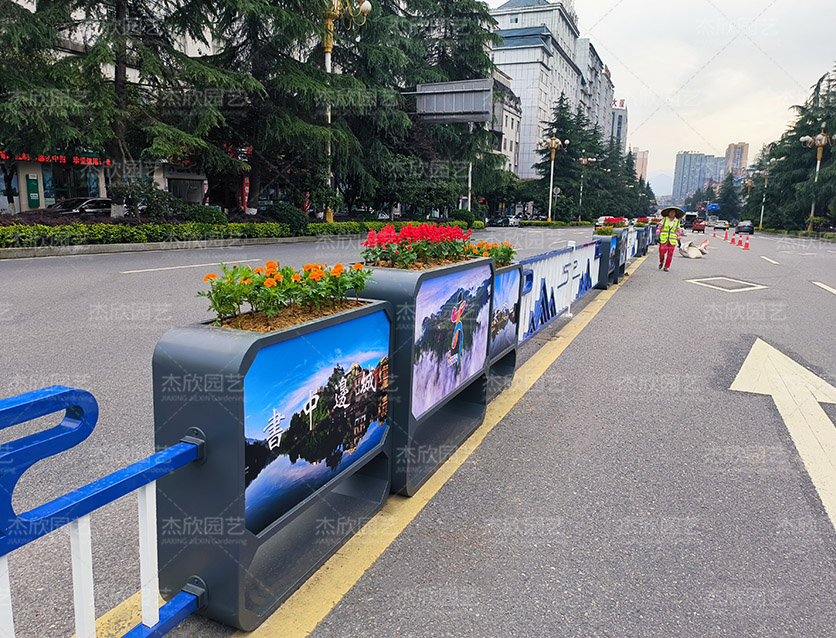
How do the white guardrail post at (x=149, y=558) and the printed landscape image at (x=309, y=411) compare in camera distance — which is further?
the printed landscape image at (x=309, y=411)

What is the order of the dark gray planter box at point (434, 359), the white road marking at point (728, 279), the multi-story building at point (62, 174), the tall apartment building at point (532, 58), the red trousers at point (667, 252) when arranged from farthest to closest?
the tall apartment building at point (532, 58) < the multi-story building at point (62, 174) < the red trousers at point (667, 252) < the white road marking at point (728, 279) < the dark gray planter box at point (434, 359)

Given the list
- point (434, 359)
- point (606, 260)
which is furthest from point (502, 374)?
point (606, 260)

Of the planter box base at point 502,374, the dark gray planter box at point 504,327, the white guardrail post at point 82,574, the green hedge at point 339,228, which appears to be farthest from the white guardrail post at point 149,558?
the green hedge at point 339,228

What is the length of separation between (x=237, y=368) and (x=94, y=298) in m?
8.23

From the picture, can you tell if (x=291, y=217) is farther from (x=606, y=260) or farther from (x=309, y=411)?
(x=309, y=411)

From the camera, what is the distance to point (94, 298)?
916cm

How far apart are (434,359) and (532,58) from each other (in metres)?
92.8

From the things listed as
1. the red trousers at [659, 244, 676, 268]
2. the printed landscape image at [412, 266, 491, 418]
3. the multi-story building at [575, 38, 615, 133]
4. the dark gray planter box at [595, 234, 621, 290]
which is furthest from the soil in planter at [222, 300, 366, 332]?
the multi-story building at [575, 38, 615, 133]

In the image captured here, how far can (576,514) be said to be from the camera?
3.34 m

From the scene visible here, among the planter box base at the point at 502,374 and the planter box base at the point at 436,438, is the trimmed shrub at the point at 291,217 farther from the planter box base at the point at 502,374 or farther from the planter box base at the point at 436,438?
the planter box base at the point at 436,438

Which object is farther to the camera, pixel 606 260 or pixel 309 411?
pixel 606 260

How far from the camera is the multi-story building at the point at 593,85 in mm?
119125

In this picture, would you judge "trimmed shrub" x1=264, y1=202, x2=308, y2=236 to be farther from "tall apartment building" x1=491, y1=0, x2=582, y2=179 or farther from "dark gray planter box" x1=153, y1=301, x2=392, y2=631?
"tall apartment building" x1=491, y1=0, x2=582, y2=179

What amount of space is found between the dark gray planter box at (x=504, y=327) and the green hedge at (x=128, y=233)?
9.08 meters
